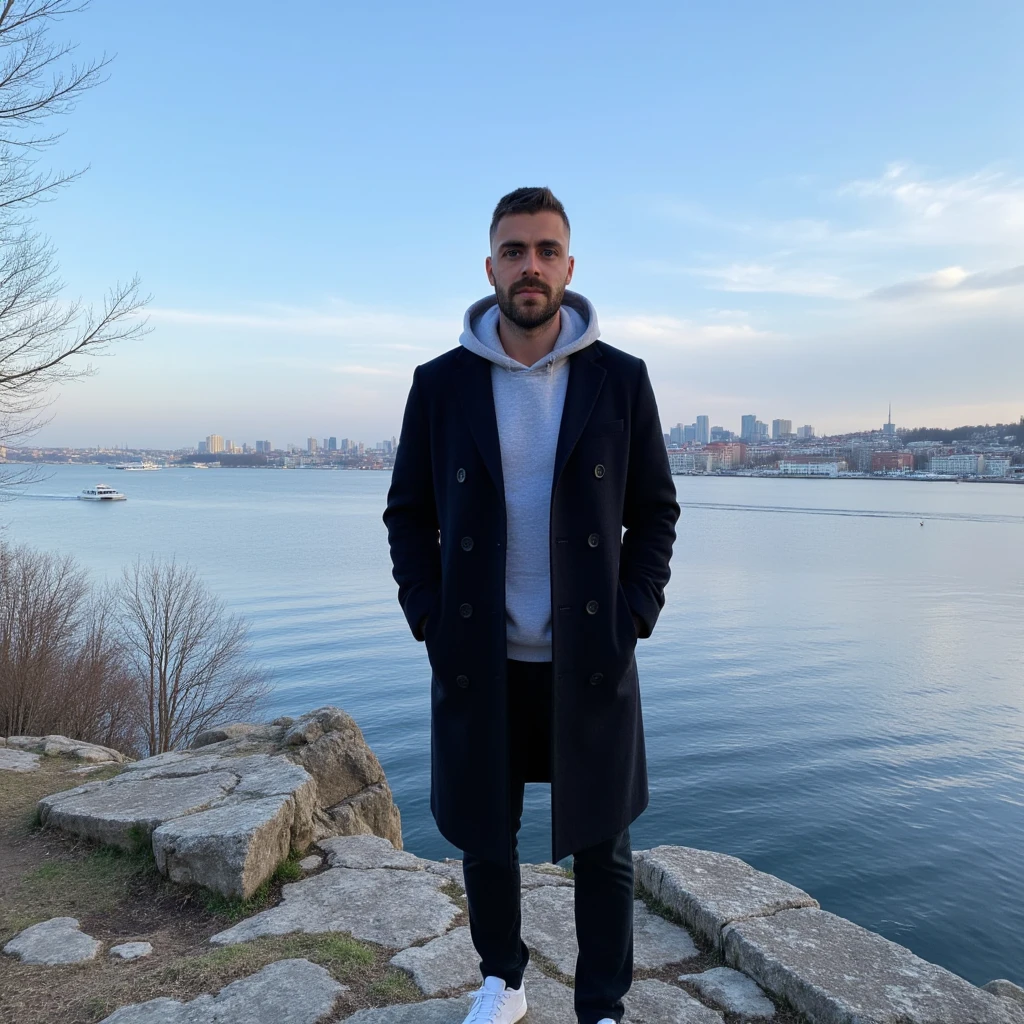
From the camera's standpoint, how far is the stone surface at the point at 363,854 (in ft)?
13.1

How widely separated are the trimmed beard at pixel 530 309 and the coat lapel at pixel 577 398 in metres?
0.16

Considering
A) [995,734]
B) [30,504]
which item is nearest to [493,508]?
[995,734]

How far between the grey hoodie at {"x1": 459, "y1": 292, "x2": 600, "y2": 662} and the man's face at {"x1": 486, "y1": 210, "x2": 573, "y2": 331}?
130 mm

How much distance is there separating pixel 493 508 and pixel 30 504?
86.9 meters

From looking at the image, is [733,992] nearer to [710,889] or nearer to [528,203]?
[710,889]

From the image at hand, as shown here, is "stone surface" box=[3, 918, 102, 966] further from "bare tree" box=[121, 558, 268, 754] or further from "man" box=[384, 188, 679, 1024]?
"bare tree" box=[121, 558, 268, 754]

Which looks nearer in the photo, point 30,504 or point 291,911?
point 291,911

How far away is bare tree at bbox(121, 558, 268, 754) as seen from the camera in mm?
16938

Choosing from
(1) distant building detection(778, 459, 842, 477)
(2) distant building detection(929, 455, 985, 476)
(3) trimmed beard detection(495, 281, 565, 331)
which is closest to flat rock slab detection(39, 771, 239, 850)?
(3) trimmed beard detection(495, 281, 565, 331)

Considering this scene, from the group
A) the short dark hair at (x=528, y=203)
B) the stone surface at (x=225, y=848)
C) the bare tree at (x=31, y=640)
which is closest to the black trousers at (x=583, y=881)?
the short dark hair at (x=528, y=203)

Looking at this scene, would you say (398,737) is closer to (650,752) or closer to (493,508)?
(650,752)

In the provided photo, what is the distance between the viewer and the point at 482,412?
2.39 metres

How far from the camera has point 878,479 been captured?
135125 millimetres

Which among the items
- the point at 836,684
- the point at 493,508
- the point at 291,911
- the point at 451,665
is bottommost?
the point at 836,684
